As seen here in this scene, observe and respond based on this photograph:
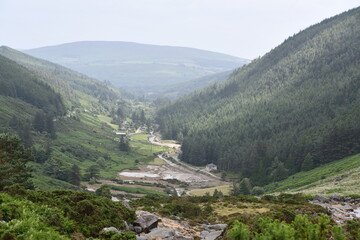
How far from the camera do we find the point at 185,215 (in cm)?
5009

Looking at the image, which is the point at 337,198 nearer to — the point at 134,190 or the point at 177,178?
the point at 134,190

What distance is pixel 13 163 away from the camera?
56.7m

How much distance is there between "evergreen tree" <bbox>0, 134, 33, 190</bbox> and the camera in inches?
2049

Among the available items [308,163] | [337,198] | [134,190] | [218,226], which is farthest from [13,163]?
[308,163]

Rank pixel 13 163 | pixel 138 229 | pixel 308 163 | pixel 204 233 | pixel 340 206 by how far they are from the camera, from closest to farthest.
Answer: pixel 138 229 < pixel 204 233 < pixel 340 206 < pixel 13 163 < pixel 308 163

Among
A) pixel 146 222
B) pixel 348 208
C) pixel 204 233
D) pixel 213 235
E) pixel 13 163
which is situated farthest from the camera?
pixel 13 163

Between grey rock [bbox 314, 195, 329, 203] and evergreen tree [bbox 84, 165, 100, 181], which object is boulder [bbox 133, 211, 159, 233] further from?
evergreen tree [bbox 84, 165, 100, 181]

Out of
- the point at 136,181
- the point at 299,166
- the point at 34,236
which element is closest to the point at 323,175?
the point at 299,166

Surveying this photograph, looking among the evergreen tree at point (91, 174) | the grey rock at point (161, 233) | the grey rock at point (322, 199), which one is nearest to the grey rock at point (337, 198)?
the grey rock at point (322, 199)

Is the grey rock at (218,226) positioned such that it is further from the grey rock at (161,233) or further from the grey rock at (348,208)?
the grey rock at (348,208)

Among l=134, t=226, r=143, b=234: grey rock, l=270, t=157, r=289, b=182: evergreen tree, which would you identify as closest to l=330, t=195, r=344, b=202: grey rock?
l=134, t=226, r=143, b=234: grey rock

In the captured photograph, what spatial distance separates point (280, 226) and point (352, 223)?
19592 mm

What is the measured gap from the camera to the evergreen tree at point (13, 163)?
5204cm

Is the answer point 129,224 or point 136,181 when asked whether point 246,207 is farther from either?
point 136,181
